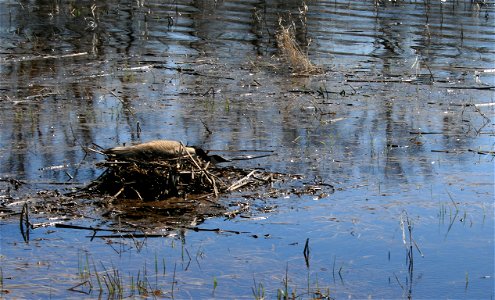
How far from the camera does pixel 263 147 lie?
8.95m

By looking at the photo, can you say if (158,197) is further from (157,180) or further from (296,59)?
(296,59)

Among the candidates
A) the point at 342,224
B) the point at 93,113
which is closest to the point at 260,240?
the point at 342,224

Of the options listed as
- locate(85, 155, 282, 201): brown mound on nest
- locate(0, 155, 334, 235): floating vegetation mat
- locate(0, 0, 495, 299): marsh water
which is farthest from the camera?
locate(85, 155, 282, 201): brown mound on nest

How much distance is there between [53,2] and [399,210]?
13744 mm

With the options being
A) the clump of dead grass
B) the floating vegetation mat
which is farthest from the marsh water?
the clump of dead grass

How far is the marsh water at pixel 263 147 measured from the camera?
5906 mm

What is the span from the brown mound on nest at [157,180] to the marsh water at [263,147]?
22 cm

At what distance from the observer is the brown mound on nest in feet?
23.9

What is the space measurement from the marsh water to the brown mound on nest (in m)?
0.22

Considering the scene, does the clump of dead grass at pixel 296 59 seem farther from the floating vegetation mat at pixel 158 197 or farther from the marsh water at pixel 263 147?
the floating vegetation mat at pixel 158 197

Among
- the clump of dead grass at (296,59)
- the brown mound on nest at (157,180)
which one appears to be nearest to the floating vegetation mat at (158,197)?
the brown mound on nest at (157,180)

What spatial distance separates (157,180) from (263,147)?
73.4 inches

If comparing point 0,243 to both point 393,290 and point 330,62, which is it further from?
point 330,62

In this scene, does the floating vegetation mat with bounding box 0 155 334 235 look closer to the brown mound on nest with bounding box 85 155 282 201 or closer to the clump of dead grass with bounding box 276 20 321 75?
the brown mound on nest with bounding box 85 155 282 201
